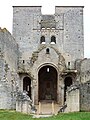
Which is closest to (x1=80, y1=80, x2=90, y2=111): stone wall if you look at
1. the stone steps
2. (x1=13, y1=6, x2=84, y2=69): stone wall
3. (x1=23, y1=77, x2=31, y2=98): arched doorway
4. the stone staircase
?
the stone staircase

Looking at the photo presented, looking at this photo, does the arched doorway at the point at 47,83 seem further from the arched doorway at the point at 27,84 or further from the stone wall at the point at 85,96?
the stone wall at the point at 85,96

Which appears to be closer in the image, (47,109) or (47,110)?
(47,110)

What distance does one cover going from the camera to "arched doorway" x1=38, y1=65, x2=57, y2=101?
169ft

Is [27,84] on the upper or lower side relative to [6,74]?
lower

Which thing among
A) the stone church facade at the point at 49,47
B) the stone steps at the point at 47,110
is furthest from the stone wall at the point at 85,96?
the stone church facade at the point at 49,47

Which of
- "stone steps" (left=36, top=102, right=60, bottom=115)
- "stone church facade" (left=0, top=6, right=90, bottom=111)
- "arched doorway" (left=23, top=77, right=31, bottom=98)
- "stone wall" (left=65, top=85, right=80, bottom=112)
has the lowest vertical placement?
"stone steps" (left=36, top=102, right=60, bottom=115)

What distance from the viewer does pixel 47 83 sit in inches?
2061

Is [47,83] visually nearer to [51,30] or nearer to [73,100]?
[51,30]

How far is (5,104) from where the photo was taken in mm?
33000

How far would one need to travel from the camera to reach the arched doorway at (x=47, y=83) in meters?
51.6

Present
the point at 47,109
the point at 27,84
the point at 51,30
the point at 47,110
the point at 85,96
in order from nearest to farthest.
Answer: the point at 85,96 < the point at 47,110 < the point at 47,109 < the point at 51,30 < the point at 27,84

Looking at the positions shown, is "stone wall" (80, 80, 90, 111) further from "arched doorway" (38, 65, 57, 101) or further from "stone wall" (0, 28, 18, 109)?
"arched doorway" (38, 65, 57, 101)

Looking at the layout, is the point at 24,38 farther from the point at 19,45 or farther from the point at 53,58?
the point at 53,58

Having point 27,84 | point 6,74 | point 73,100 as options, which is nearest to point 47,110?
point 73,100
